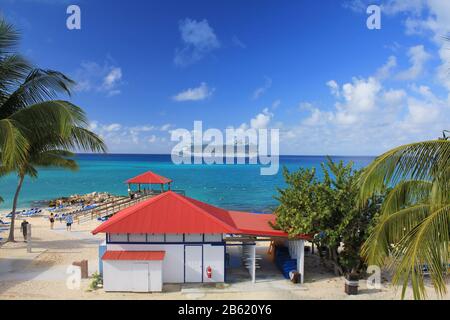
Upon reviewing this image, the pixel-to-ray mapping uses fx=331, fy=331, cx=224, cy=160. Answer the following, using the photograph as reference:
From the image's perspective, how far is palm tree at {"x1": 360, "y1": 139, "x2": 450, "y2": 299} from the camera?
4828 millimetres

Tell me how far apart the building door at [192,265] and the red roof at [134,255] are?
0.98m

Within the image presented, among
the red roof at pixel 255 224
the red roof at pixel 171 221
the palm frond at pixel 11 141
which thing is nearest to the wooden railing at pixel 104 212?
the red roof at pixel 255 224

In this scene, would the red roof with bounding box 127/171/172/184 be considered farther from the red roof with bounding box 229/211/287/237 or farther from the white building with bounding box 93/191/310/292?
the white building with bounding box 93/191/310/292

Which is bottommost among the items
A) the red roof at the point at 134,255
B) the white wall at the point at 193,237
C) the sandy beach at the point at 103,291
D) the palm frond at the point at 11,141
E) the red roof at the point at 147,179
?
the sandy beach at the point at 103,291

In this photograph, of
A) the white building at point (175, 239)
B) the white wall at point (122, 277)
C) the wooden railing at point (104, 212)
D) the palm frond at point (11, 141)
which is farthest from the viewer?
the wooden railing at point (104, 212)

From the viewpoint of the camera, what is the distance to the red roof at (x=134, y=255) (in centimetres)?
1262

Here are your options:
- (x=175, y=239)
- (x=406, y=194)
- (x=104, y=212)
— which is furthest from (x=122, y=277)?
(x=104, y=212)

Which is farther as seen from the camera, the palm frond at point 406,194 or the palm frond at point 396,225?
the palm frond at point 406,194

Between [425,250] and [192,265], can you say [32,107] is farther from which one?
[425,250]

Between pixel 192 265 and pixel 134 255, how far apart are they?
2.37 metres

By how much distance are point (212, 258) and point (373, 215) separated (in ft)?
22.6

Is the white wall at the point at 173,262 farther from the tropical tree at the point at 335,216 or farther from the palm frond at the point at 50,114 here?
the palm frond at the point at 50,114

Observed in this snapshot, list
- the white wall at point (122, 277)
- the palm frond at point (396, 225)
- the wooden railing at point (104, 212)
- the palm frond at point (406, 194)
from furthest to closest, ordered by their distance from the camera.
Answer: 1. the wooden railing at point (104, 212)
2. the white wall at point (122, 277)
3. the palm frond at point (406, 194)
4. the palm frond at point (396, 225)
